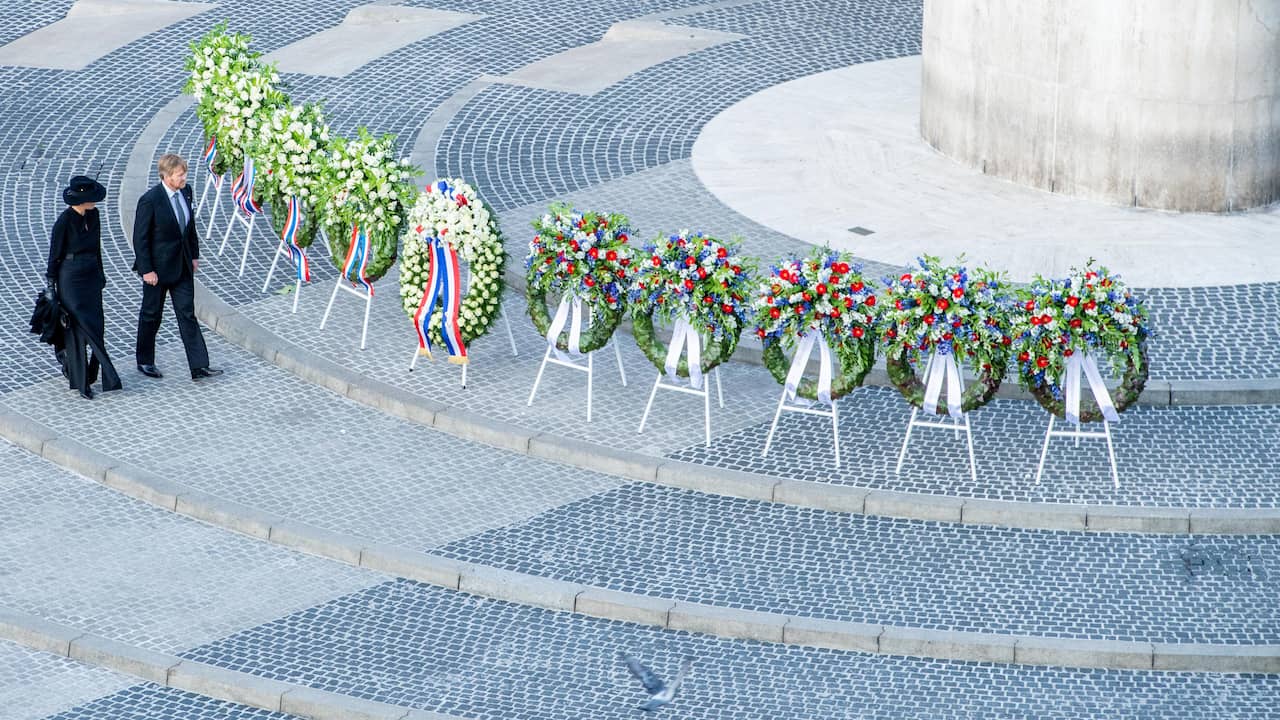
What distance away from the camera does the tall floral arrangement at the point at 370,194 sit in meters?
14.1

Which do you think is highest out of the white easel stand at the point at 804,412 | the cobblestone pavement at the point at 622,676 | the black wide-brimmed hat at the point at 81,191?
the black wide-brimmed hat at the point at 81,191

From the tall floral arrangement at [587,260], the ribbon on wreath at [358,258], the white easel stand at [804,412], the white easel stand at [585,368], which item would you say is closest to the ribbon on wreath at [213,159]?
the ribbon on wreath at [358,258]

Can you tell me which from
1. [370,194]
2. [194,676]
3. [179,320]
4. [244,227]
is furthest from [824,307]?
[244,227]

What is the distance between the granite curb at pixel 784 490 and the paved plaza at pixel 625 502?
0.02 m

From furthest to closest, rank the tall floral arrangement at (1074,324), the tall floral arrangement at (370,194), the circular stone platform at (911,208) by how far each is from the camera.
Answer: the circular stone platform at (911,208) < the tall floral arrangement at (370,194) < the tall floral arrangement at (1074,324)

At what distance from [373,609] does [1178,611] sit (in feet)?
14.6

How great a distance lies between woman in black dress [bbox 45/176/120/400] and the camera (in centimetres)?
1360

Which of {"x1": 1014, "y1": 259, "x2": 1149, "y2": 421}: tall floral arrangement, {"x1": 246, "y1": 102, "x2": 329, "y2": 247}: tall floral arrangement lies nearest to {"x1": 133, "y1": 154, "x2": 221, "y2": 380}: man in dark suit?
{"x1": 246, "y1": 102, "x2": 329, "y2": 247}: tall floral arrangement

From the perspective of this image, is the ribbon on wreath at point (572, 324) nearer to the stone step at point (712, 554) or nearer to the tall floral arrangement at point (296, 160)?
the stone step at point (712, 554)

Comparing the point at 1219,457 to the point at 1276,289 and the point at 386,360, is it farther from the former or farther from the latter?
the point at 386,360

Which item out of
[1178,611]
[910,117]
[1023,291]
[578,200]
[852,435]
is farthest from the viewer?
[910,117]

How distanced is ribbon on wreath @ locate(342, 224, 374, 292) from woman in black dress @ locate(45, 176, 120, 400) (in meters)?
1.71

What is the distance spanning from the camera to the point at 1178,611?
11.3 m

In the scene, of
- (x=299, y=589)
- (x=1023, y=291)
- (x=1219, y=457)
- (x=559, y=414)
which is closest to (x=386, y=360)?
(x=559, y=414)
